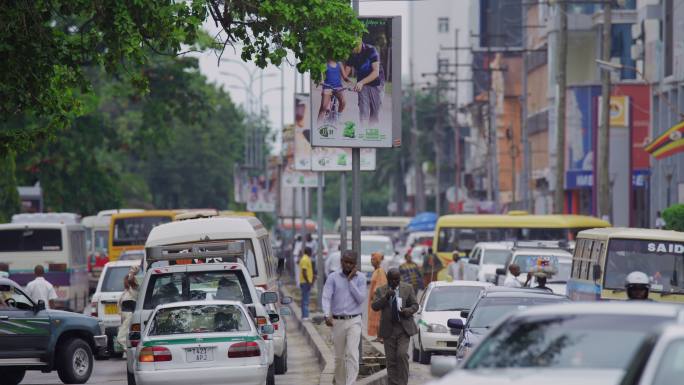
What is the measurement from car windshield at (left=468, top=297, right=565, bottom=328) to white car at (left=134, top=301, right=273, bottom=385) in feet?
11.8

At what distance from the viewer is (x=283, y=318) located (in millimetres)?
24359

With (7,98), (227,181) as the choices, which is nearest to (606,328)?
(7,98)

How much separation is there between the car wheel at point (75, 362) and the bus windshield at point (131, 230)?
88.9 ft

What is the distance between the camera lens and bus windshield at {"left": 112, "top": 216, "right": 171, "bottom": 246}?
162 feet

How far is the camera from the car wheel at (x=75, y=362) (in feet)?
71.4

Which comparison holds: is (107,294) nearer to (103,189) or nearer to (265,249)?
(265,249)

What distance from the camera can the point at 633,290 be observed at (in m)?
14.4

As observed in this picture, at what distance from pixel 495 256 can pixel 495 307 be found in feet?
60.8

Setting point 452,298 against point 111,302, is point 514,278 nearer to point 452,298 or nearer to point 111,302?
point 452,298

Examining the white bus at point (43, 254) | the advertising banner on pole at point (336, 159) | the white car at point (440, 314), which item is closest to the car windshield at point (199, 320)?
the white car at point (440, 314)

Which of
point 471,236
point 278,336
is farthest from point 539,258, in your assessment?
point 471,236

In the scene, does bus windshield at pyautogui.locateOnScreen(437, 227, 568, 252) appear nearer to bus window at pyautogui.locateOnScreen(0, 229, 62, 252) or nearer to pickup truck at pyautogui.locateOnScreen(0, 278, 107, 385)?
bus window at pyautogui.locateOnScreen(0, 229, 62, 252)

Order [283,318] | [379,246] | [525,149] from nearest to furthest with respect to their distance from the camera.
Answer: [283,318] → [379,246] → [525,149]

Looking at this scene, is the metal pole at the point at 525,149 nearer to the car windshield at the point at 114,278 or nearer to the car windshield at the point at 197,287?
the car windshield at the point at 114,278
